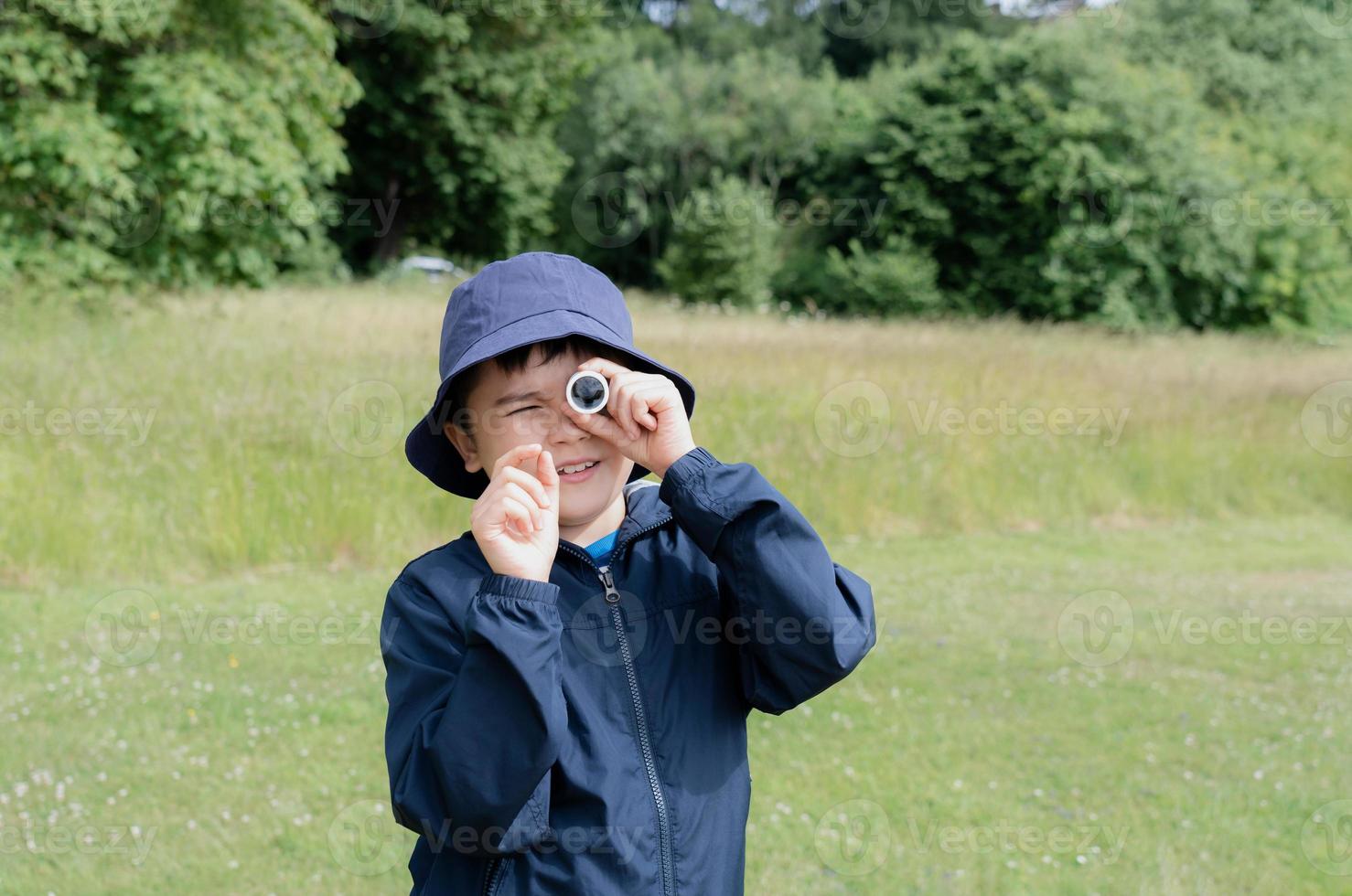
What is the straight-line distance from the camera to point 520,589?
171 cm

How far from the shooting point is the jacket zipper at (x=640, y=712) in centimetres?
186

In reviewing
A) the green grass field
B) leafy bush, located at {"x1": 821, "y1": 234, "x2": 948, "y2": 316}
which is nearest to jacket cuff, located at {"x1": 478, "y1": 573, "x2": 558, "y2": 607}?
the green grass field

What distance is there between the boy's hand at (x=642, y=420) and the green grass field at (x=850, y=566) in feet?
8.41

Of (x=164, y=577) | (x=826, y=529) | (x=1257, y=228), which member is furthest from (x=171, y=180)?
(x=1257, y=228)

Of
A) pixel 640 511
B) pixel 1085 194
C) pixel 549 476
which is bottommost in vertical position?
pixel 1085 194

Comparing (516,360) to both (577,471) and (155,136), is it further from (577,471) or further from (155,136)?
(155,136)

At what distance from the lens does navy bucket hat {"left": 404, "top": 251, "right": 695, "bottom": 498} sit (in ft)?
6.25

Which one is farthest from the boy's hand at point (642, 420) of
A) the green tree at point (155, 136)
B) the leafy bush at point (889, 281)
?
the leafy bush at point (889, 281)

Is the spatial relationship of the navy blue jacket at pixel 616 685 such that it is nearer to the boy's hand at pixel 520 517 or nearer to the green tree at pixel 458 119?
the boy's hand at pixel 520 517

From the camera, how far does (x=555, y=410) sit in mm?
1973

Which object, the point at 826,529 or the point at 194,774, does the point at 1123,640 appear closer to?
the point at 826,529

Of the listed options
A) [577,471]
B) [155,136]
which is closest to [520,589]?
[577,471]

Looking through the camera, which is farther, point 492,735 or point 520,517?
point 520,517

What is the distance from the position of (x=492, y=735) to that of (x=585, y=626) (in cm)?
32
